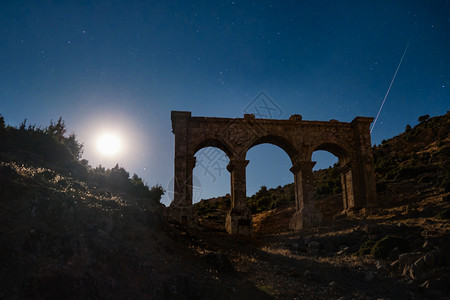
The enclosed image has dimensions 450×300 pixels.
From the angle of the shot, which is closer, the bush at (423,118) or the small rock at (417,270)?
the small rock at (417,270)

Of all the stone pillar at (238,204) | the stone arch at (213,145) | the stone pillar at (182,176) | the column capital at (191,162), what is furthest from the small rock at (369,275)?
the column capital at (191,162)

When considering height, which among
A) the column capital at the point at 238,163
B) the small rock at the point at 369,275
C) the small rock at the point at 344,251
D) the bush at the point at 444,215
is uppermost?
the column capital at the point at 238,163

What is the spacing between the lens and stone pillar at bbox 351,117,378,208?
19.7 metres

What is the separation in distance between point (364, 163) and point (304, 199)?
170 inches

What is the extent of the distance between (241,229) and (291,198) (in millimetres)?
15256

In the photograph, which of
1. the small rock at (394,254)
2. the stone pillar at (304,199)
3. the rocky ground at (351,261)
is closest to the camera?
the rocky ground at (351,261)

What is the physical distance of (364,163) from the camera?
2020cm

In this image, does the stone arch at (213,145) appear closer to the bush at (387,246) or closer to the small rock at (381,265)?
the bush at (387,246)

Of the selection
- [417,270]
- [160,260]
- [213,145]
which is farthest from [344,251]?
[213,145]

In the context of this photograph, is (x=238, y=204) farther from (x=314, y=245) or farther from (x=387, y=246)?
(x=387, y=246)

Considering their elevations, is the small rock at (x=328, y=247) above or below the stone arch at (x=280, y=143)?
below

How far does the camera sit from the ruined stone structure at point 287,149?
18797 mm

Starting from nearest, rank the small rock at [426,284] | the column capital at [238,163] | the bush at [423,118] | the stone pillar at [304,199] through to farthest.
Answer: the small rock at [426,284], the stone pillar at [304,199], the column capital at [238,163], the bush at [423,118]

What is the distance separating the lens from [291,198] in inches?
1281
